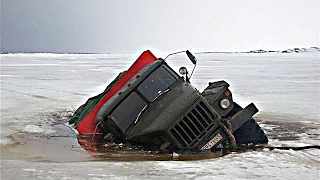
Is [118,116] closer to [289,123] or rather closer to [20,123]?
[20,123]

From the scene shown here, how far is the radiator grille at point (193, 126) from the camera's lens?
6.14m

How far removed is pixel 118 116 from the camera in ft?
21.7

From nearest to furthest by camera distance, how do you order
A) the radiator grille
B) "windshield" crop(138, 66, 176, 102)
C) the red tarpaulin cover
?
the radiator grille, "windshield" crop(138, 66, 176, 102), the red tarpaulin cover

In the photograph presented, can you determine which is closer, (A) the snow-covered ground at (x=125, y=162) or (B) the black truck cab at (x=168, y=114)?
(A) the snow-covered ground at (x=125, y=162)

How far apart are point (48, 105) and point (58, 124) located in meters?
2.75

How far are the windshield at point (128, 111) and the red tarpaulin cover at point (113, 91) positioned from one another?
87cm

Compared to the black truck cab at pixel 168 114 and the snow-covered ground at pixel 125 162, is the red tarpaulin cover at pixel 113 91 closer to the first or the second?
the snow-covered ground at pixel 125 162

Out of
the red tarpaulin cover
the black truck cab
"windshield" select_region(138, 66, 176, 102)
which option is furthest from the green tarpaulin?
"windshield" select_region(138, 66, 176, 102)

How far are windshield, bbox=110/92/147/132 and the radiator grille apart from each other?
803mm

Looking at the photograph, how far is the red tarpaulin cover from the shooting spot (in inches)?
298

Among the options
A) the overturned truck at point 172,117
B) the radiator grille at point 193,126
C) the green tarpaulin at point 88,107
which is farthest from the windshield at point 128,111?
the green tarpaulin at point 88,107

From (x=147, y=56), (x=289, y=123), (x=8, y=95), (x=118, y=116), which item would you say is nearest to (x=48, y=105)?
(x=8, y=95)

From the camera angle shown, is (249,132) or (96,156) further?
(249,132)

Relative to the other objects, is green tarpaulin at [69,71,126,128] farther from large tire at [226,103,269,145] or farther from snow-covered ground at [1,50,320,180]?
large tire at [226,103,269,145]
